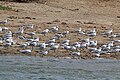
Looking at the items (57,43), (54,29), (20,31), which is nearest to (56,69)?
(57,43)

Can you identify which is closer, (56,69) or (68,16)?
(56,69)

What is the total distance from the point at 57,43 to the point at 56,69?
128 inches

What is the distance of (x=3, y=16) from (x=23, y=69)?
891 cm

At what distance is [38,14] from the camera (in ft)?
81.8

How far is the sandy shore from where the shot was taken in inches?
830

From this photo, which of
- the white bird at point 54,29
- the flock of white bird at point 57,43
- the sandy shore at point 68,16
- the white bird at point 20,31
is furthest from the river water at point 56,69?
the white bird at point 54,29

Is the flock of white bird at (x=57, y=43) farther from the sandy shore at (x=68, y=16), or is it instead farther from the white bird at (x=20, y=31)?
the sandy shore at (x=68, y=16)

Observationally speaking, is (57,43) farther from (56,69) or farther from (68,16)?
(68,16)

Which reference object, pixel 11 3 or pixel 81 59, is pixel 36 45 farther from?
pixel 11 3

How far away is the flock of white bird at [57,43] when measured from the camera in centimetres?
1750

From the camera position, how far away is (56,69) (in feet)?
50.2

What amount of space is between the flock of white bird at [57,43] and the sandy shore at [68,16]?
166 mm

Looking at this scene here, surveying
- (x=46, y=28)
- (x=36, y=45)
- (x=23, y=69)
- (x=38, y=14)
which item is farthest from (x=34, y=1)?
(x=23, y=69)

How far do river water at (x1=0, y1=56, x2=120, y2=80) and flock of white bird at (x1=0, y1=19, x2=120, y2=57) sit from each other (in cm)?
70
